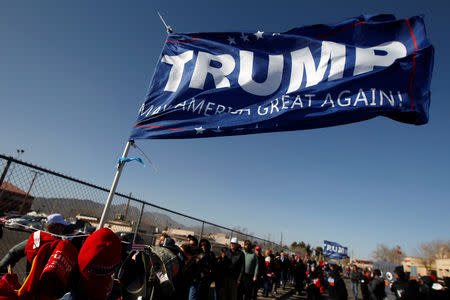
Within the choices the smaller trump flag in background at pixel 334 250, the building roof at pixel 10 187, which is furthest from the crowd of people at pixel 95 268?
the smaller trump flag in background at pixel 334 250

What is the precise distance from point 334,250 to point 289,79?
28269 millimetres

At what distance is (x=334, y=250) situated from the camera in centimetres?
2755

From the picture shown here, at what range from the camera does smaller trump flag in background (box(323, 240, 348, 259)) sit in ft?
88.9

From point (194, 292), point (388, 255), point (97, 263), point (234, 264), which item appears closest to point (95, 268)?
point (97, 263)

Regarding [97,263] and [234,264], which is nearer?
[97,263]

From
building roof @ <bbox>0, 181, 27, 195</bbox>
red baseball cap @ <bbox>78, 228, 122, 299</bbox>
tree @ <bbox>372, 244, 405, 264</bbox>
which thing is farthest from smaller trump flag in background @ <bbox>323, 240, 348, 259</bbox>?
tree @ <bbox>372, 244, 405, 264</bbox>

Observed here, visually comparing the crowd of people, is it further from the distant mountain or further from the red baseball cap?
the distant mountain

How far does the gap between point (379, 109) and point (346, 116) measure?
1.38 ft

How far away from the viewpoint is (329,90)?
13.0 ft

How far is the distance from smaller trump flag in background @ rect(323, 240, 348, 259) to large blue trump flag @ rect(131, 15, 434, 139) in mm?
27757

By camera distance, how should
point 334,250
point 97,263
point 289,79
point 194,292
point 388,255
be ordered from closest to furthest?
point 97,263, point 289,79, point 194,292, point 334,250, point 388,255

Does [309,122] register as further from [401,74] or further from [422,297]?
[422,297]

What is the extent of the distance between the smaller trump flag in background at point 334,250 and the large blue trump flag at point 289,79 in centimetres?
2776

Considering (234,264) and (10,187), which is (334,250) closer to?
(234,264)
